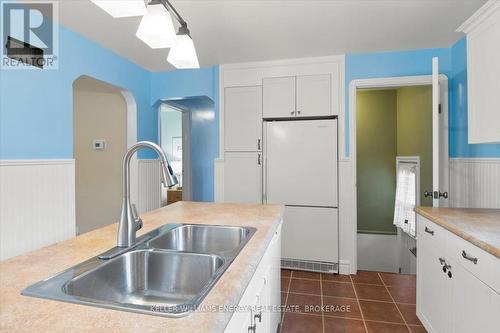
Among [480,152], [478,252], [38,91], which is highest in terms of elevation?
[38,91]

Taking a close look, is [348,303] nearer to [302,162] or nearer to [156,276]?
[302,162]

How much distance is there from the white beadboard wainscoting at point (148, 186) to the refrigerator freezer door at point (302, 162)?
1586 mm

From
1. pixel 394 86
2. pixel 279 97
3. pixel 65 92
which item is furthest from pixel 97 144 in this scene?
pixel 394 86

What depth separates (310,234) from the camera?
3.11 meters

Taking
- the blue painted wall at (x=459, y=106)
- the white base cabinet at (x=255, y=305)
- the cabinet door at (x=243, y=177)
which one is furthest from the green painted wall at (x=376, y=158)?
the white base cabinet at (x=255, y=305)

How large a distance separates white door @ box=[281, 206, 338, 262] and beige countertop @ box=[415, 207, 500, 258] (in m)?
1.13

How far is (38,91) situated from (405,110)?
4.52 meters

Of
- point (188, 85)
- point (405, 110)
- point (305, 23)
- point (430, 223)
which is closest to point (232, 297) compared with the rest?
point (430, 223)

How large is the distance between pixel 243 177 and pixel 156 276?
90.1 inches

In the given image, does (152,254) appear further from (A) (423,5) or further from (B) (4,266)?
(A) (423,5)

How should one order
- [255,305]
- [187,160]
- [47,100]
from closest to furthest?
[255,305], [47,100], [187,160]

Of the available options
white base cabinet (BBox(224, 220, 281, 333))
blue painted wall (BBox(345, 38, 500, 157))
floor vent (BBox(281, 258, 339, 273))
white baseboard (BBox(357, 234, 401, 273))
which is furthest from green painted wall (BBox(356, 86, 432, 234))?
white base cabinet (BBox(224, 220, 281, 333))

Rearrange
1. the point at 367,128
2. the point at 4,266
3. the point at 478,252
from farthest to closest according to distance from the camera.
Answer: the point at 367,128 < the point at 478,252 < the point at 4,266

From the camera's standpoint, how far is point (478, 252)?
1297 mm
